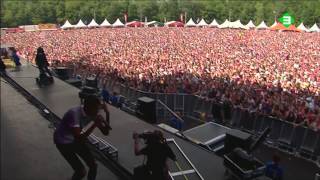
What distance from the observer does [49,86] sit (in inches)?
551

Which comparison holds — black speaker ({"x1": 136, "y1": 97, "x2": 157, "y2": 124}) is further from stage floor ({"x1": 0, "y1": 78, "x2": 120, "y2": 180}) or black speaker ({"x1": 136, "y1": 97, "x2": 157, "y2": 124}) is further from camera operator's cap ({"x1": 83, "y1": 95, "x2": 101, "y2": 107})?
camera operator's cap ({"x1": 83, "y1": 95, "x2": 101, "y2": 107})

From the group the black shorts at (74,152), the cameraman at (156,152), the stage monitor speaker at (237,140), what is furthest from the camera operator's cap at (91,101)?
the stage monitor speaker at (237,140)

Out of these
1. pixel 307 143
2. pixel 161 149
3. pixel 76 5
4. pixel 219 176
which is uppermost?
pixel 76 5

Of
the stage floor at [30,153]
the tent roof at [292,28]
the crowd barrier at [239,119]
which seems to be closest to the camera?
the stage floor at [30,153]

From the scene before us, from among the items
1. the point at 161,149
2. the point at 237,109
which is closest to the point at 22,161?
the point at 161,149

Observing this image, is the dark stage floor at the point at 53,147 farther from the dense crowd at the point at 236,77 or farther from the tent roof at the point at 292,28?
the tent roof at the point at 292,28

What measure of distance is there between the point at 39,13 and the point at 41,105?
8500 cm

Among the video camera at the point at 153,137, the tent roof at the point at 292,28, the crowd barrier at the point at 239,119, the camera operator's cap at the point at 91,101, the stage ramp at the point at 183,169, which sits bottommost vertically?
the crowd barrier at the point at 239,119

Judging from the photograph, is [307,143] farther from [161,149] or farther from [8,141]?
[8,141]

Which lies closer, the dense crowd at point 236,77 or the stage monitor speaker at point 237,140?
the stage monitor speaker at point 237,140

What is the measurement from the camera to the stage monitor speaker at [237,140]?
7.20 meters

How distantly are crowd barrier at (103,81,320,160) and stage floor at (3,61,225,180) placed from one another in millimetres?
3901

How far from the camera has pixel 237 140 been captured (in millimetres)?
7355

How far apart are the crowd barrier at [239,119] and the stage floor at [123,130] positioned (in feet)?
12.8
